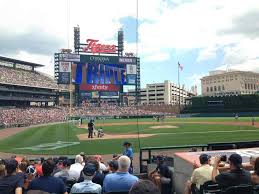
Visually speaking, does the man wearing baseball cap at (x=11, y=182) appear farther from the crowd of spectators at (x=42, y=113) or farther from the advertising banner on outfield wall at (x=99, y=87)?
the advertising banner on outfield wall at (x=99, y=87)

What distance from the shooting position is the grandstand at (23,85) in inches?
3659

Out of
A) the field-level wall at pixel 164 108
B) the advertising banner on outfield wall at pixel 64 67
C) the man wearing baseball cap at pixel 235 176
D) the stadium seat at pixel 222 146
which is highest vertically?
the advertising banner on outfield wall at pixel 64 67

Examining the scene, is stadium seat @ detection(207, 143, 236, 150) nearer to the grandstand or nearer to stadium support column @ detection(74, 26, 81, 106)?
the grandstand

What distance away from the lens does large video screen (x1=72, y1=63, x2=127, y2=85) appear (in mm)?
90688

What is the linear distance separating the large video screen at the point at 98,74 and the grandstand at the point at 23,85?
17.9 metres

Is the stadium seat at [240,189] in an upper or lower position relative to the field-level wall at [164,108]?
lower

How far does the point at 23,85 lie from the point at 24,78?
5062 millimetres

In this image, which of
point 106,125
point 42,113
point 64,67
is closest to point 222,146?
point 106,125

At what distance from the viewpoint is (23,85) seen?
99188mm

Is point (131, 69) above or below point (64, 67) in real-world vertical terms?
below

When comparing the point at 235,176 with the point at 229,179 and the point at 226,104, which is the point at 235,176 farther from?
the point at 226,104

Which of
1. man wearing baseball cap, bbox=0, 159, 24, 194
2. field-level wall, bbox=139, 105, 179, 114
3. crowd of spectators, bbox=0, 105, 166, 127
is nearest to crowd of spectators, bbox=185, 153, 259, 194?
man wearing baseball cap, bbox=0, 159, 24, 194

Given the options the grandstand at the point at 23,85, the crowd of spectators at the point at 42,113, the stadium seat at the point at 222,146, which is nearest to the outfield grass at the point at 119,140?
the stadium seat at the point at 222,146

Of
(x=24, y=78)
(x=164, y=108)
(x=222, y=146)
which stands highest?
(x=24, y=78)
